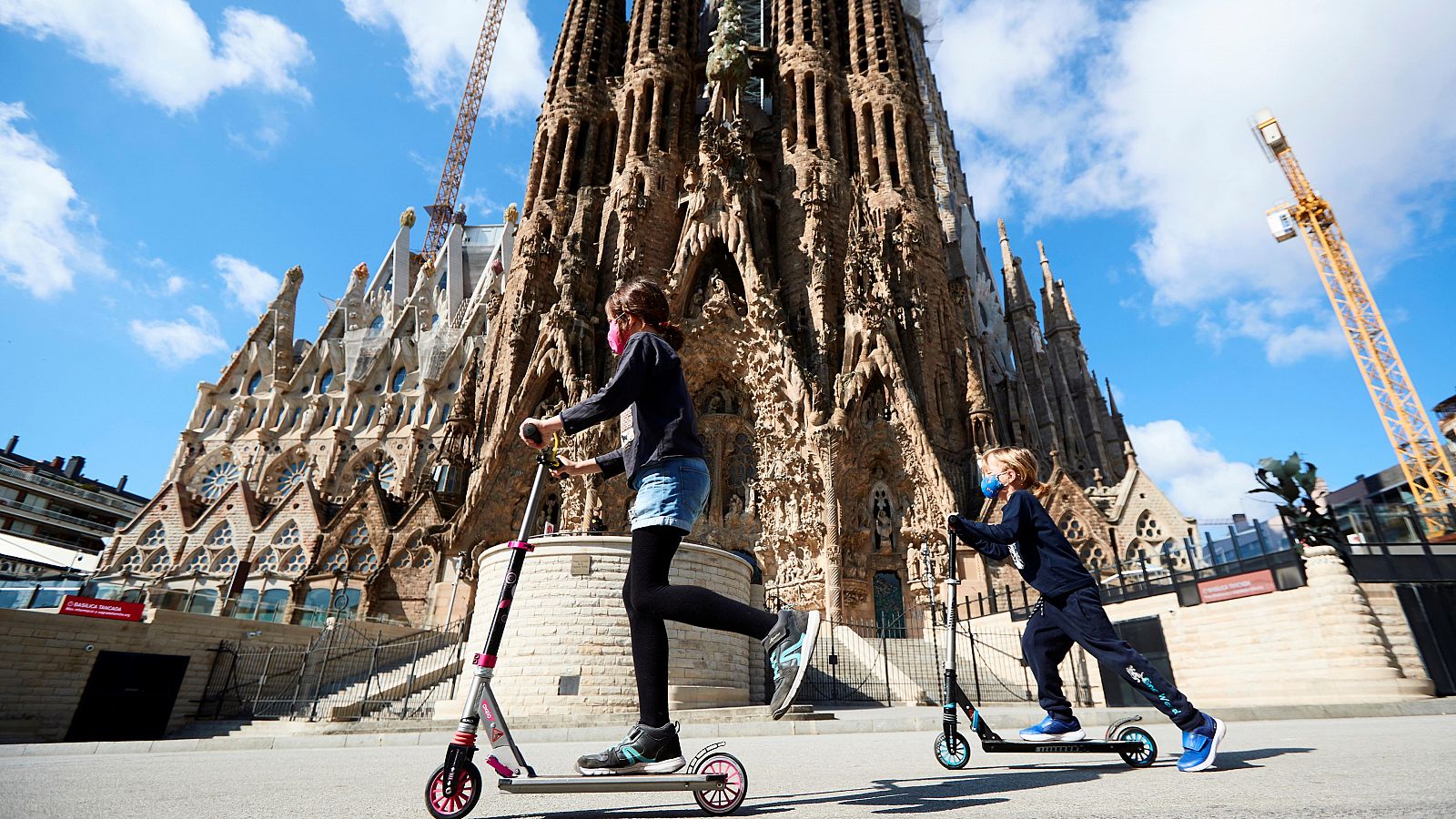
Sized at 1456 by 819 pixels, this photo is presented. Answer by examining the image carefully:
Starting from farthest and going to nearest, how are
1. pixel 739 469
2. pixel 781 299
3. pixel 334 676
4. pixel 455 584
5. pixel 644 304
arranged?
pixel 781 299 → pixel 739 469 → pixel 455 584 → pixel 334 676 → pixel 644 304

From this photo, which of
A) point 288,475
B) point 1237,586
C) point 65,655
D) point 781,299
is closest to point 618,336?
point 1237,586

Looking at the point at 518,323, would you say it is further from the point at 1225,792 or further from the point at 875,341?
the point at 1225,792

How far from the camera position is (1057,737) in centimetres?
339

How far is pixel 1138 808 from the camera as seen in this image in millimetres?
2055

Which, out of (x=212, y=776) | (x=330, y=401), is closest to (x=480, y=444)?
(x=330, y=401)

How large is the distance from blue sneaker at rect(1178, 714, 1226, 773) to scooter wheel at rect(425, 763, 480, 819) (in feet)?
9.19

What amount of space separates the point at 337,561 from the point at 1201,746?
2730 cm

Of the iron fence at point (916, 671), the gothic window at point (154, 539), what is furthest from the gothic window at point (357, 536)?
the iron fence at point (916, 671)

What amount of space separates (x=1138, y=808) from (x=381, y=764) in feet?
13.5

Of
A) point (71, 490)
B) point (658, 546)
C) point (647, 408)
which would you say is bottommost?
point (658, 546)

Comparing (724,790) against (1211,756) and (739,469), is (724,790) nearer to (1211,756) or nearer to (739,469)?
(1211,756)

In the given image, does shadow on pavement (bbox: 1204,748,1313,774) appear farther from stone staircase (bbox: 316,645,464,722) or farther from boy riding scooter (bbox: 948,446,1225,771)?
stone staircase (bbox: 316,645,464,722)

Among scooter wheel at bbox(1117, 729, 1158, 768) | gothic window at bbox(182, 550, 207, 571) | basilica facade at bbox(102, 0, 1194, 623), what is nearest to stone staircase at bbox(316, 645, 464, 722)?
basilica facade at bbox(102, 0, 1194, 623)

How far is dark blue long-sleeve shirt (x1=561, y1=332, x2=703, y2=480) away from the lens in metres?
2.62
